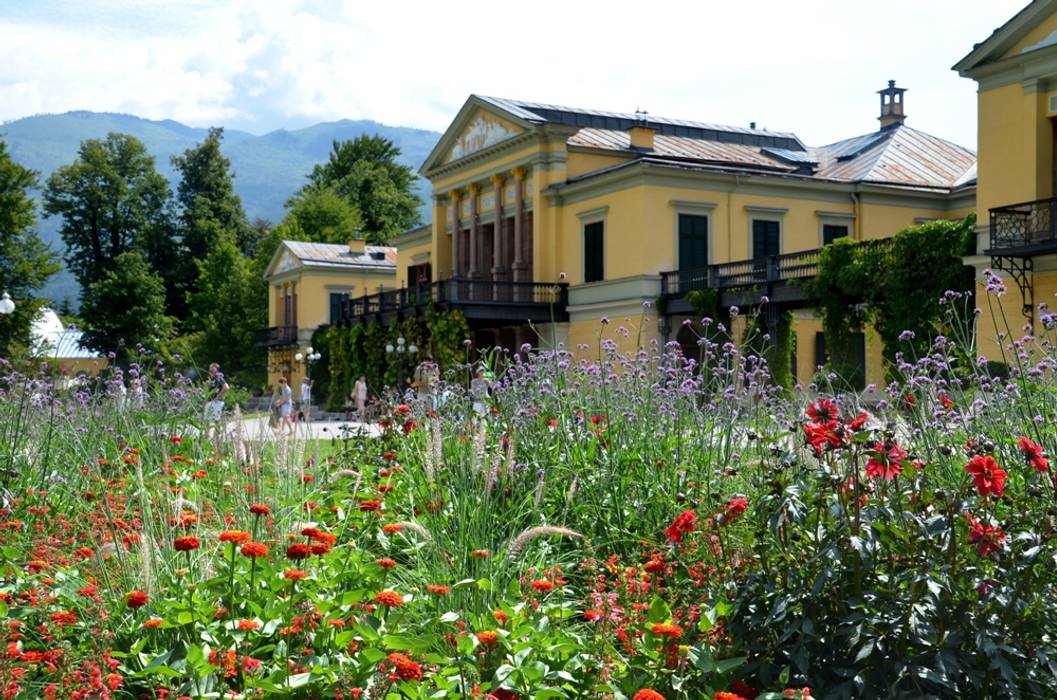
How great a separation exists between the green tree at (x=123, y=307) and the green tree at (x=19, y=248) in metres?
16.7

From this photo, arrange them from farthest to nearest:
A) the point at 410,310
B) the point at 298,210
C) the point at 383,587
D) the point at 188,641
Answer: the point at 298,210 → the point at 410,310 → the point at 383,587 → the point at 188,641

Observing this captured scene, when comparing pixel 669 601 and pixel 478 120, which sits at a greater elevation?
pixel 478 120

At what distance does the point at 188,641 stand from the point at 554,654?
1321mm

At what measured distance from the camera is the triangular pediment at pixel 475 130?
36.0 m

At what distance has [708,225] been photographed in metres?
32.6

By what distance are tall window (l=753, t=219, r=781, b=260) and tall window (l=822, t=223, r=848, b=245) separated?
1.80 m

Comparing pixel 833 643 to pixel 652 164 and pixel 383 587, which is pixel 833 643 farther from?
pixel 652 164

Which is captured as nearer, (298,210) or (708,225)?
(708,225)

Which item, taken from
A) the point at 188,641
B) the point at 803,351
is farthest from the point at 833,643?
the point at 803,351

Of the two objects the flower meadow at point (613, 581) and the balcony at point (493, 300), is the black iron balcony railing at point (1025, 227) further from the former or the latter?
the flower meadow at point (613, 581)

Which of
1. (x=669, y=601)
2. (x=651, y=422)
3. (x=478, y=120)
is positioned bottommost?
(x=669, y=601)

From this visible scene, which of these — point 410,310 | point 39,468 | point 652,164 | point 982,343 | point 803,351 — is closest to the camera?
point 39,468

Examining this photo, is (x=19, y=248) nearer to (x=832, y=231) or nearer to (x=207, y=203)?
(x=207, y=203)

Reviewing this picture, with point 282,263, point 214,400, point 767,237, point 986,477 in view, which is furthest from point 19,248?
point 986,477
